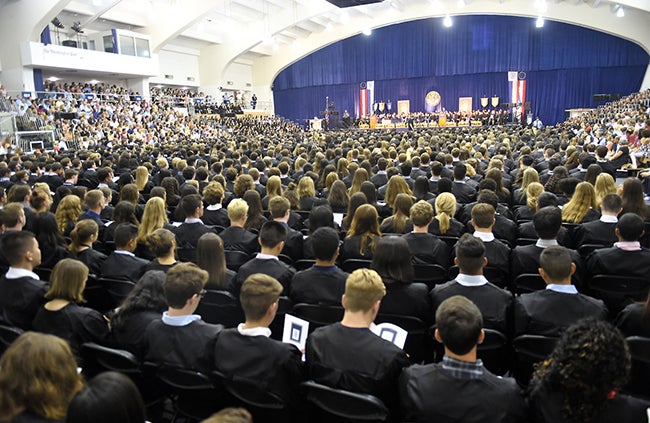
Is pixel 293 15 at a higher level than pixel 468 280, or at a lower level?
higher

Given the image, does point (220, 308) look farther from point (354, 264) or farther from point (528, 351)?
point (528, 351)

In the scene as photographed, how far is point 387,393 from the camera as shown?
8.65ft

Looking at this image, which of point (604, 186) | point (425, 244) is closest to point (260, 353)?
point (425, 244)

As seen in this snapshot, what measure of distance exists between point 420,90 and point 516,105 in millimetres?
8927

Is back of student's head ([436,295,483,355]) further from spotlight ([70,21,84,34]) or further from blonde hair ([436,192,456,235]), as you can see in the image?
spotlight ([70,21,84,34])

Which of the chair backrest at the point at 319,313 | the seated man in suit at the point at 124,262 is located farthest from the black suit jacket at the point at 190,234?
the chair backrest at the point at 319,313

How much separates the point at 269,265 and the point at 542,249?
257 centimetres

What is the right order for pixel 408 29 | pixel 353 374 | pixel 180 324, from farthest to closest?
pixel 408 29, pixel 180 324, pixel 353 374

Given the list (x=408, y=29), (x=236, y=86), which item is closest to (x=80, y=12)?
(x=236, y=86)

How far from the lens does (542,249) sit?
14.5 ft

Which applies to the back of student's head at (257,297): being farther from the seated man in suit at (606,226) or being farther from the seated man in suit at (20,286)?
the seated man in suit at (606,226)

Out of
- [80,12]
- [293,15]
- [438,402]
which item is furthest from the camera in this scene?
[293,15]

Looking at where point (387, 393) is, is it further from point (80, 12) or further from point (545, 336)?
point (80, 12)

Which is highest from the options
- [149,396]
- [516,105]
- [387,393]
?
[516,105]
